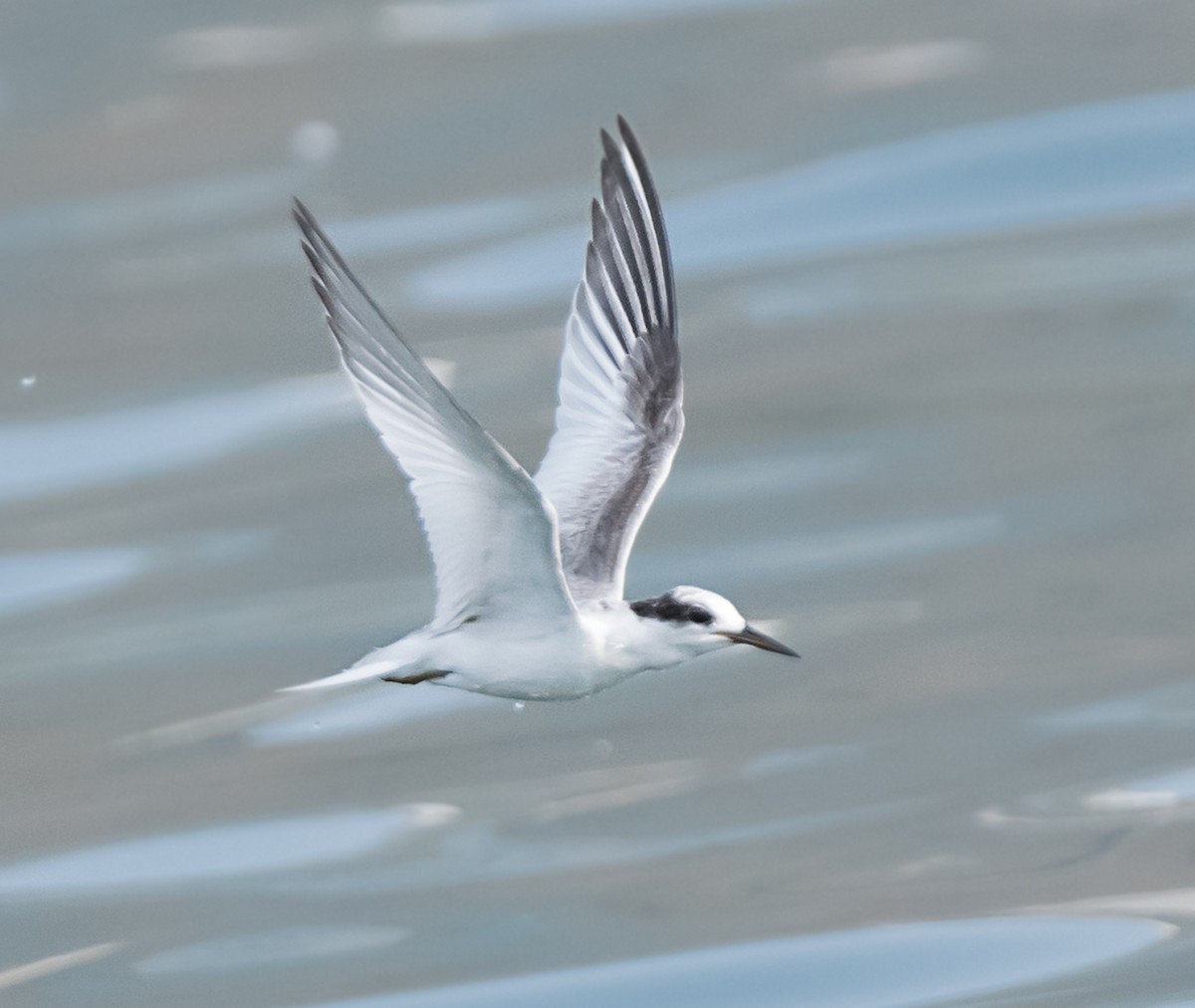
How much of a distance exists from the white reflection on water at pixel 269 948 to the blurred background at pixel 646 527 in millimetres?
15

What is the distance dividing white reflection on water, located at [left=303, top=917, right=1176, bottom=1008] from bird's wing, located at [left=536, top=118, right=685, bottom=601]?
5.33 ft

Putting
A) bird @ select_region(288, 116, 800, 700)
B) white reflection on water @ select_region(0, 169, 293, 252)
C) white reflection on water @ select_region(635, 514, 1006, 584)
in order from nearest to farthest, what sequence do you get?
bird @ select_region(288, 116, 800, 700) < white reflection on water @ select_region(635, 514, 1006, 584) < white reflection on water @ select_region(0, 169, 293, 252)

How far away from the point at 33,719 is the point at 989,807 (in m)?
3.26

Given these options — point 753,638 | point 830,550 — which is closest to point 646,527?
point 830,550

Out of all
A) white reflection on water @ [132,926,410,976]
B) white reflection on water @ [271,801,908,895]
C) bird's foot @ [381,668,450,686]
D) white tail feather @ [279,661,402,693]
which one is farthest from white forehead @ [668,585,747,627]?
white reflection on water @ [132,926,410,976]

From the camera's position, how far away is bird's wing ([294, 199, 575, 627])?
169 inches

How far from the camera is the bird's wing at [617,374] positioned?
5.74 metres

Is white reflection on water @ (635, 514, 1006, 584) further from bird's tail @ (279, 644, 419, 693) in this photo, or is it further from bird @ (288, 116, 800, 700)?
bird's tail @ (279, 644, 419, 693)

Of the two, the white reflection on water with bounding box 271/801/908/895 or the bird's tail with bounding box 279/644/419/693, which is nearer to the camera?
the bird's tail with bounding box 279/644/419/693

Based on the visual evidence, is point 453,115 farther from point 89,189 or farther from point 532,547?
point 532,547

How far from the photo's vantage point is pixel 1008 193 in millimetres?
10078

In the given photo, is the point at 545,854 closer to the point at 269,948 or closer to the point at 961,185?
the point at 269,948

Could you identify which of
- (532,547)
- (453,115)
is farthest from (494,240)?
(532,547)

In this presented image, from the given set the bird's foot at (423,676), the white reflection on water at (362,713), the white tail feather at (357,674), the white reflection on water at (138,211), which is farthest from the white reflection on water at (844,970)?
the white reflection on water at (138,211)
